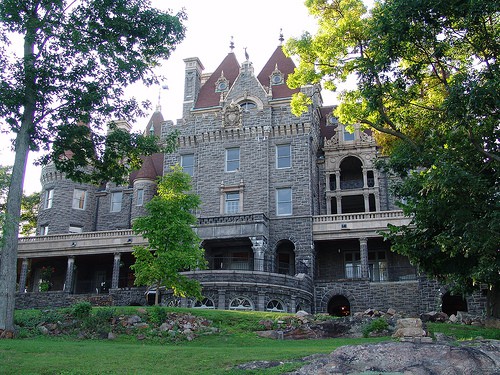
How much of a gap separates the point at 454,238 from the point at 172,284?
1455 cm

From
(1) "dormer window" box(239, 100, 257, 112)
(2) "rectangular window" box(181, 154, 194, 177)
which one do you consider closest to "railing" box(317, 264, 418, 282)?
(2) "rectangular window" box(181, 154, 194, 177)

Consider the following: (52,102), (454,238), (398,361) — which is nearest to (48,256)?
(52,102)

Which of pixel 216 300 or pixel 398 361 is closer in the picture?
pixel 398 361

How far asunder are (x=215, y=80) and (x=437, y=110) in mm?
28736

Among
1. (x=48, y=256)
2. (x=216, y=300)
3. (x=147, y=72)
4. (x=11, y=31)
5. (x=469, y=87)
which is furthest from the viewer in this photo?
(x=48, y=256)

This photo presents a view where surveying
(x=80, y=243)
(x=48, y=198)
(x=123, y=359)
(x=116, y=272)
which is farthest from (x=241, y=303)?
Result: (x=48, y=198)

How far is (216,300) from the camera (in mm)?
34000

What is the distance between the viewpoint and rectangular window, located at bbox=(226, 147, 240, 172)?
42.8 m

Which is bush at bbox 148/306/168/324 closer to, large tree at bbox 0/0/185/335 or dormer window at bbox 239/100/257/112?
large tree at bbox 0/0/185/335

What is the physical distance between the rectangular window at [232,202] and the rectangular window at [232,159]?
1.74m

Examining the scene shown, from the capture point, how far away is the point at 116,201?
A: 48.6 m

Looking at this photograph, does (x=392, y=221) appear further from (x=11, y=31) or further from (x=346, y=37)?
(x=11, y=31)

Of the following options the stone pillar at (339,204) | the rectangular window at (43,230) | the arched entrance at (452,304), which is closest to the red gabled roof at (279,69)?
the stone pillar at (339,204)

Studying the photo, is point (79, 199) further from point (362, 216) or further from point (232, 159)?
point (362, 216)
